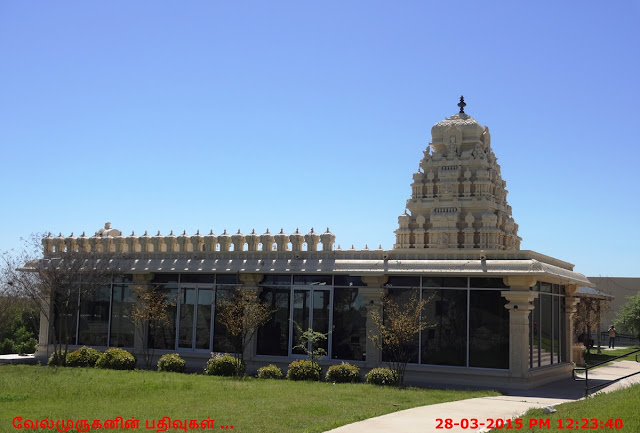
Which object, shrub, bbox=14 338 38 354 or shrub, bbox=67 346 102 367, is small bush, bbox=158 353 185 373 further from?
shrub, bbox=14 338 38 354

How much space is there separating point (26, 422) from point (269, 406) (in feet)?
18.0

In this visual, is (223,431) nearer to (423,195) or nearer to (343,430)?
(343,430)

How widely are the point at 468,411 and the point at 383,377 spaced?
5.83 metres

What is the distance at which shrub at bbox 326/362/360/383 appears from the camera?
22781mm

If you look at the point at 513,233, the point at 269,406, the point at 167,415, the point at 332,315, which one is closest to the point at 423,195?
the point at 513,233

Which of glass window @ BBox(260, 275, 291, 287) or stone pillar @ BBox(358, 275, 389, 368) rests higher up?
glass window @ BBox(260, 275, 291, 287)

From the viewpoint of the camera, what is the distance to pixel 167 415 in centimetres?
1536

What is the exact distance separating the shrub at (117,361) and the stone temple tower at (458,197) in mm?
11470

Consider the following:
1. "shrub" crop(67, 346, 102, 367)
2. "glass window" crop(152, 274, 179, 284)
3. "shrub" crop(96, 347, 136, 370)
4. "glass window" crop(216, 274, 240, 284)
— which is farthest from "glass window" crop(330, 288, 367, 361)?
"shrub" crop(67, 346, 102, 367)

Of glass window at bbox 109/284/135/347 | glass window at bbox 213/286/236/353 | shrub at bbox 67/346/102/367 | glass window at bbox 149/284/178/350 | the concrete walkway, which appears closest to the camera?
the concrete walkway

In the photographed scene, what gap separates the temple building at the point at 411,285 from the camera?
23.3 meters

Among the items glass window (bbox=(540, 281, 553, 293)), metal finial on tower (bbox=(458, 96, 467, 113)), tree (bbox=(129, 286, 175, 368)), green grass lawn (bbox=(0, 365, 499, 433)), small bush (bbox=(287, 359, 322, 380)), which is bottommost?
green grass lawn (bbox=(0, 365, 499, 433))

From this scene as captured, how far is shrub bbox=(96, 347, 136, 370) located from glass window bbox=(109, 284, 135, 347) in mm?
2267

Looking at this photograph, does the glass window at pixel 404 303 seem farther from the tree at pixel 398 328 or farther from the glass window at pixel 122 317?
the glass window at pixel 122 317
